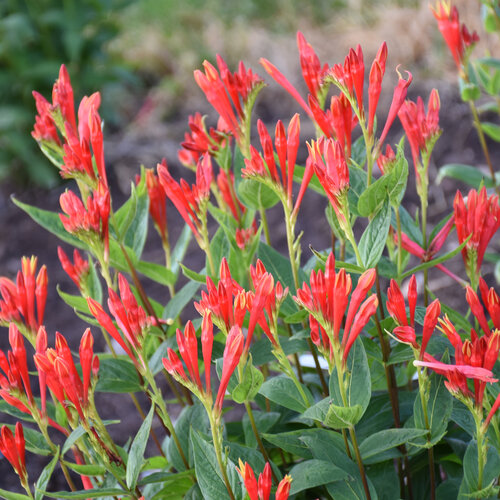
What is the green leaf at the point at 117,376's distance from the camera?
1.26 metres

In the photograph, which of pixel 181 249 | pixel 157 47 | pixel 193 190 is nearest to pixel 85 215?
pixel 193 190

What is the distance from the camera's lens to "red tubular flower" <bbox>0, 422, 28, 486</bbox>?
109cm

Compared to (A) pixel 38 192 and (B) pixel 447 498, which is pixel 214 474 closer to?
(B) pixel 447 498

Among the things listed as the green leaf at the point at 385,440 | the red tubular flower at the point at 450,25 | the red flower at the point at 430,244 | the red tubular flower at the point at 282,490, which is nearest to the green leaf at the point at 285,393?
the green leaf at the point at 385,440

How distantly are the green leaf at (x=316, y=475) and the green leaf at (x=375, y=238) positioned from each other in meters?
0.30

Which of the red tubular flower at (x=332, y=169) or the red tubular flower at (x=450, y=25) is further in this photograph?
the red tubular flower at (x=450, y=25)

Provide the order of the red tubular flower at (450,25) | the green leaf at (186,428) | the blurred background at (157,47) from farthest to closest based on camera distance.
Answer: the blurred background at (157,47) → the red tubular flower at (450,25) → the green leaf at (186,428)

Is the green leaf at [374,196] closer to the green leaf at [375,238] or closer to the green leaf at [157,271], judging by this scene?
the green leaf at [375,238]

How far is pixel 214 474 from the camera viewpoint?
1.04 meters

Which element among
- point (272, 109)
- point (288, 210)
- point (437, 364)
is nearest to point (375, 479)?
point (437, 364)

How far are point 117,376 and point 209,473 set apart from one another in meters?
0.32

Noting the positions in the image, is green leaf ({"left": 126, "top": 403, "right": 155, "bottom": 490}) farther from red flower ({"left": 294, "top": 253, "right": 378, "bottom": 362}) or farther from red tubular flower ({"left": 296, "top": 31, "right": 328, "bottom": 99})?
red tubular flower ({"left": 296, "top": 31, "right": 328, "bottom": 99})

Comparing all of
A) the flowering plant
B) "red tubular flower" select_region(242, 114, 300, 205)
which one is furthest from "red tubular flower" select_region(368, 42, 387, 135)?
"red tubular flower" select_region(242, 114, 300, 205)

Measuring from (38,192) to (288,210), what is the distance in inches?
138
